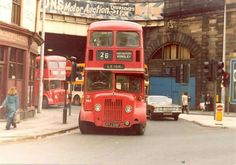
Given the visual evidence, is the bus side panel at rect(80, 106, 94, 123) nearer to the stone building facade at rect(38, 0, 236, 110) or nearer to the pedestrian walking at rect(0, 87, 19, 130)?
the pedestrian walking at rect(0, 87, 19, 130)

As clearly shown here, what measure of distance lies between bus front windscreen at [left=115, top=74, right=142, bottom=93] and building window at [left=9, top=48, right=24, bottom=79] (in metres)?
6.50

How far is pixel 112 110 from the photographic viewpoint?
1781 cm

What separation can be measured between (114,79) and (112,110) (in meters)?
1.21

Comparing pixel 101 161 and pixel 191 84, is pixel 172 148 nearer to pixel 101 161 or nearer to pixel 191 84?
pixel 101 161

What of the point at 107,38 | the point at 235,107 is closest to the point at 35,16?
the point at 107,38

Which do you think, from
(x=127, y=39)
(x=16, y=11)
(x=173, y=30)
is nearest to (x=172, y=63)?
(x=173, y=30)

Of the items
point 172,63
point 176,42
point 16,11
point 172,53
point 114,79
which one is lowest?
point 114,79

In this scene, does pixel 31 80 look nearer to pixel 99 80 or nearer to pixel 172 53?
pixel 99 80

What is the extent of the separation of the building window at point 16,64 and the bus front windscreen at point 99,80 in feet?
18.4

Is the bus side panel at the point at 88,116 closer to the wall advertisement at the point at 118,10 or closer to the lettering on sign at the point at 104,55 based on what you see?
the lettering on sign at the point at 104,55

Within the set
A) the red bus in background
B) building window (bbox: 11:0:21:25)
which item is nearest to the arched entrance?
the red bus in background

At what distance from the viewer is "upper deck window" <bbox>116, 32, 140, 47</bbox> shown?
59.9ft

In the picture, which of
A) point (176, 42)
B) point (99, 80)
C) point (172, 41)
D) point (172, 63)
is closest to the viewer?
point (99, 80)

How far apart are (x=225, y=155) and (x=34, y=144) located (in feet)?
18.5
